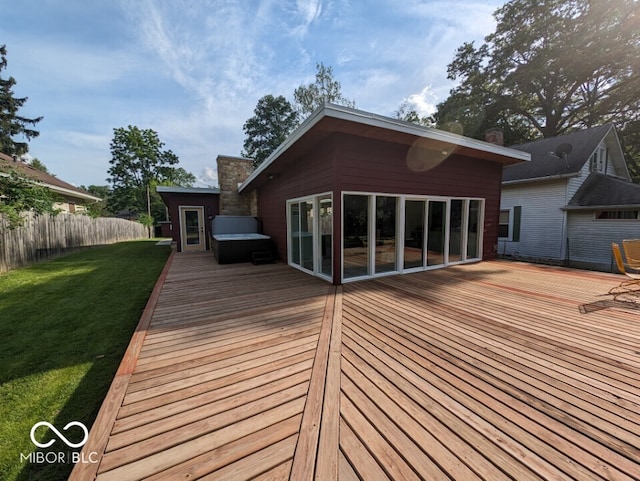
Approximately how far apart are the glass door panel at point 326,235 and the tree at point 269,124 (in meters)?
22.1

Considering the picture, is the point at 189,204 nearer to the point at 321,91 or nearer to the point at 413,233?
the point at 413,233

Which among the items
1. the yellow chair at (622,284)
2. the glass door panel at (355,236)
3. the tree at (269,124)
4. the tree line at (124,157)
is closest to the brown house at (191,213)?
the tree line at (124,157)

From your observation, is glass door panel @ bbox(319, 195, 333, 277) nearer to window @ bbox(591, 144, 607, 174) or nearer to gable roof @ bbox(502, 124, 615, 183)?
gable roof @ bbox(502, 124, 615, 183)

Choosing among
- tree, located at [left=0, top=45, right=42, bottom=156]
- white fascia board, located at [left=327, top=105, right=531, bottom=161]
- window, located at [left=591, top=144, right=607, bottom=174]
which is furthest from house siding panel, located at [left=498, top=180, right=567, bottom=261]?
tree, located at [left=0, top=45, right=42, bottom=156]

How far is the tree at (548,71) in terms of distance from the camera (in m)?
12.6

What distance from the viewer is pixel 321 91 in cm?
1716

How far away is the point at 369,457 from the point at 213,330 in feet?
6.54

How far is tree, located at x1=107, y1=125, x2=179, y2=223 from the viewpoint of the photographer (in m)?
22.2

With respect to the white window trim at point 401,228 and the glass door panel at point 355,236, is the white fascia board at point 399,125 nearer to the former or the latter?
the white window trim at point 401,228

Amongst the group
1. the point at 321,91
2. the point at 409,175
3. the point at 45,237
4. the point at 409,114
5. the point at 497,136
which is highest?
the point at 321,91

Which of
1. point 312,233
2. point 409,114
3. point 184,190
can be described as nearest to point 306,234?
point 312,233

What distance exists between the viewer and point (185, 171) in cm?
4175

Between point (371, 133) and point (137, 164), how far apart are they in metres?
26.6

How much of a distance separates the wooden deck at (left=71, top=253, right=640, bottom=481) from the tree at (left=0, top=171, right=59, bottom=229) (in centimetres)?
561
